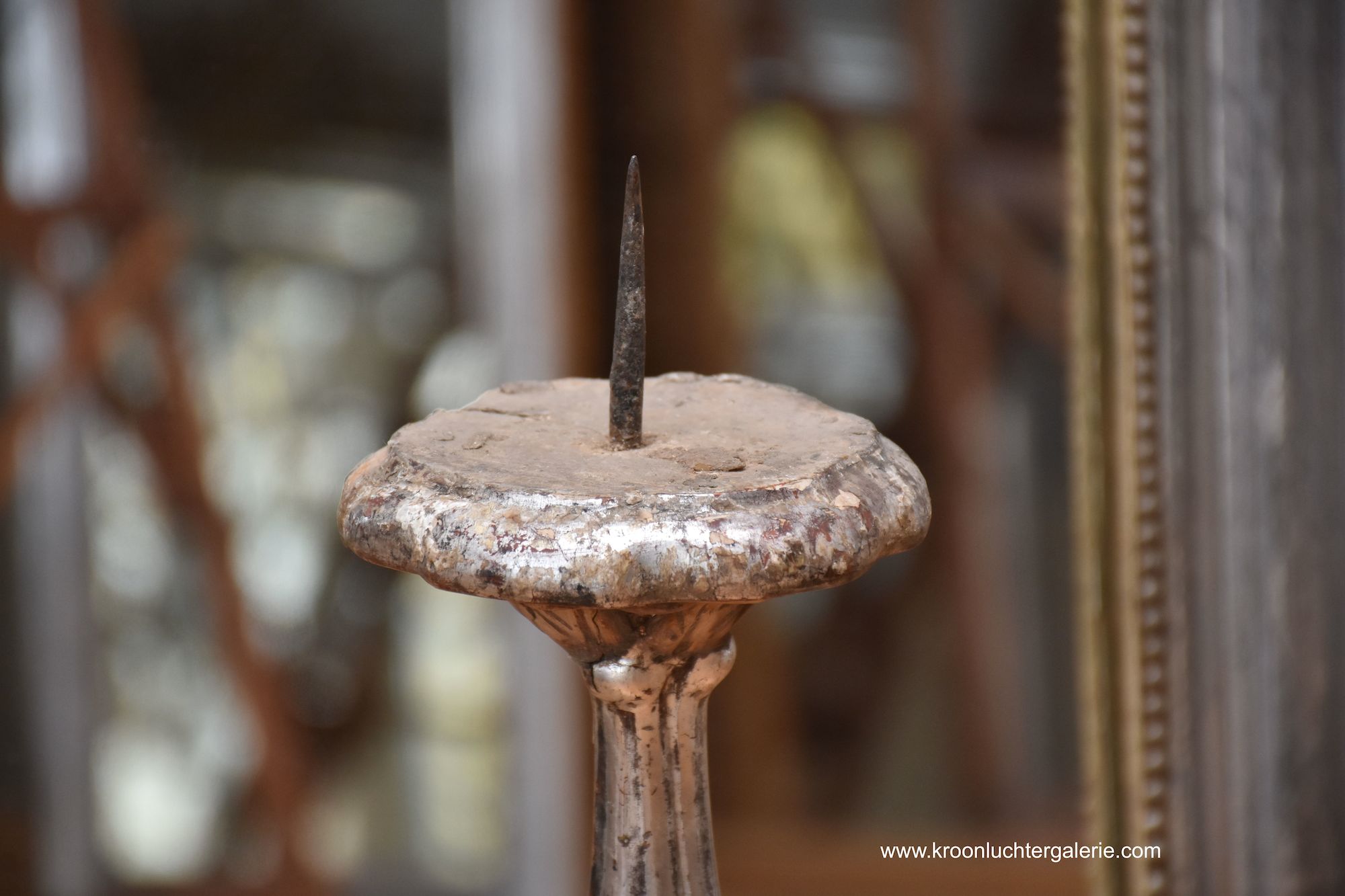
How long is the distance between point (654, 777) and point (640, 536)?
5.5 inches

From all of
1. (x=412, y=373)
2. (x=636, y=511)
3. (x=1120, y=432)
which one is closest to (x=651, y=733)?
(x=636, y=511)

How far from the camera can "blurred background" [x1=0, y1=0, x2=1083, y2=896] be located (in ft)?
7.48

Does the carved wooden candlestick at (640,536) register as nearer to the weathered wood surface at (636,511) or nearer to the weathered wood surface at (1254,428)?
the weathered wood surface at (636,511)

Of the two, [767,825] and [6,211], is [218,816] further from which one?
[6,211]

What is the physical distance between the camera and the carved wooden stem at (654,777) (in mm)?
633

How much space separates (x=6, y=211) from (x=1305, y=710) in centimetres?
202

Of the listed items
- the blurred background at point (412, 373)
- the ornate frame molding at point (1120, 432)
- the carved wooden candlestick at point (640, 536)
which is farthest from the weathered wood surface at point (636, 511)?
the blurred background at point (412, 373)

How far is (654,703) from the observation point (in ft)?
2.11

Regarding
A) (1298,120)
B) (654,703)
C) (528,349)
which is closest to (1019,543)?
(528,349)

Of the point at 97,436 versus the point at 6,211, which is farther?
the point at 97,436

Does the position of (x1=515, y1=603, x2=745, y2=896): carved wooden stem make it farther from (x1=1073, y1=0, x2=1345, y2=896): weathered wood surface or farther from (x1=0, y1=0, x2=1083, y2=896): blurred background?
(x1=0, y1=0, x2=1083, y2=896): blurred background

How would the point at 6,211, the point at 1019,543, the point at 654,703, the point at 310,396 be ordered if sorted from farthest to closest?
the point at 1019,543, the point at 310,396, the point at 6,211, the point at 654,703

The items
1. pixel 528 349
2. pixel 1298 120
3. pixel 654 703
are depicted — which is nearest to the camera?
pixel 654 703

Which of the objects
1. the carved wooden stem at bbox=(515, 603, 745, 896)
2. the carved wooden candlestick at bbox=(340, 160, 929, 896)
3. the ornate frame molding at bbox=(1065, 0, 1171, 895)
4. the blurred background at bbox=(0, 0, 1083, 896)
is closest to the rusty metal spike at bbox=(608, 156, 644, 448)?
the carved wooden candlestick at bbox=(340, 160, 929, 896)
